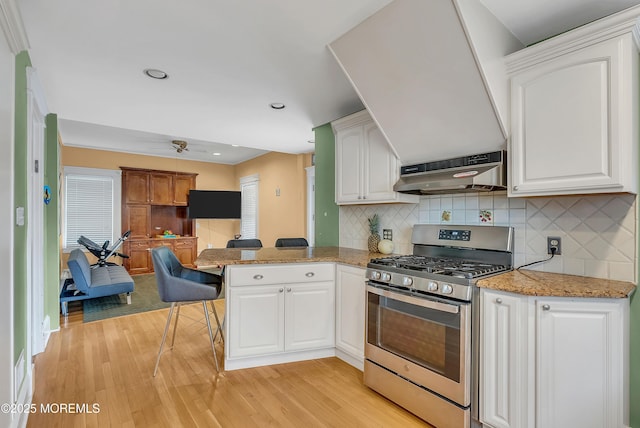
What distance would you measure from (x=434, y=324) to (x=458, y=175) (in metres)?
0.99

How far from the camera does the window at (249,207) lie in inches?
282

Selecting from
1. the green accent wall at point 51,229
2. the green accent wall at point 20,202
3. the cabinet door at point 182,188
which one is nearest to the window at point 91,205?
the cabinet door at point 182,188

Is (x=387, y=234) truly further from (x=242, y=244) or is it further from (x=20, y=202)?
(x=20, y=202)

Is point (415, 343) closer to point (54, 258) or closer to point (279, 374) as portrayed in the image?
point (279, 374)

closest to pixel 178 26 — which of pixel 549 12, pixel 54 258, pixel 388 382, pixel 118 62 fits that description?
pixel 118 62

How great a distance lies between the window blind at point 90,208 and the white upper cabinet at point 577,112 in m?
7.03

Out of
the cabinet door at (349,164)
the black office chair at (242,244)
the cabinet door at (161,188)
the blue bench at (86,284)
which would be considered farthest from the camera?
the cabinet door at (161,188)

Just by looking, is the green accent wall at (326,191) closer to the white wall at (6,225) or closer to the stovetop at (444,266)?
the stovetop at (444,266)

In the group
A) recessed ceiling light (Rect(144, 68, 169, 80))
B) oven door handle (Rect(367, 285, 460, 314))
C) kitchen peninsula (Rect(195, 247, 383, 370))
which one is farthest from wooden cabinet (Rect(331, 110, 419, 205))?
recessed ceiling light (Rect(144, 68, 169, 80))

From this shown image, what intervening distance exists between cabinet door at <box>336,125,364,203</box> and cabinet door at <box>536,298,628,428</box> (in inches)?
71.1

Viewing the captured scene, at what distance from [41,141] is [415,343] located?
3750 mm

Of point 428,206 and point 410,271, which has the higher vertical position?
point 428,206

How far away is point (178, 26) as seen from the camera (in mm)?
1972

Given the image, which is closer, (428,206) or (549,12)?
(549,12)
